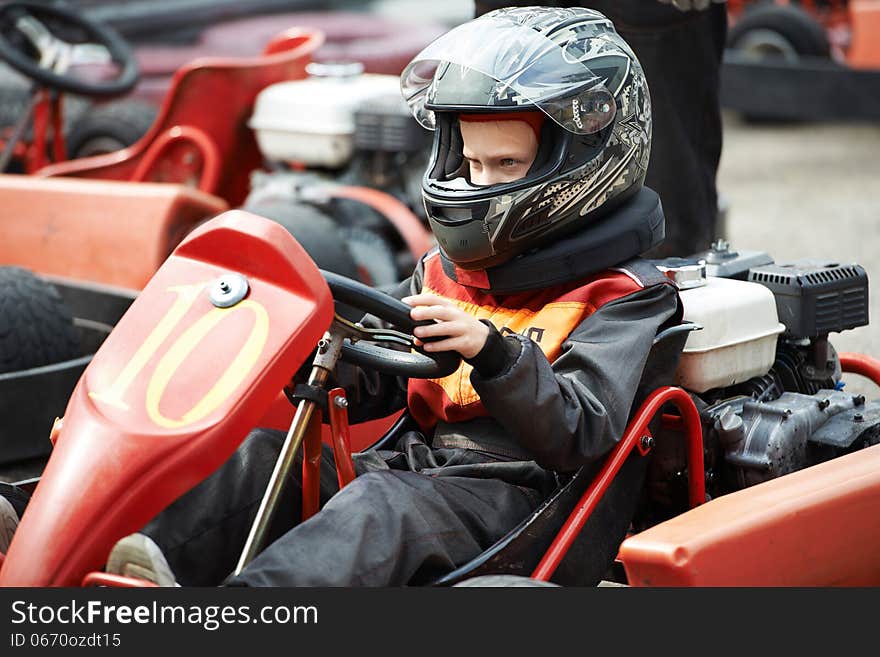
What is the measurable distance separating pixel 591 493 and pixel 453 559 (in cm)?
23

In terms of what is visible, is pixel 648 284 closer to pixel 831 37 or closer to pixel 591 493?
pixel 591 493

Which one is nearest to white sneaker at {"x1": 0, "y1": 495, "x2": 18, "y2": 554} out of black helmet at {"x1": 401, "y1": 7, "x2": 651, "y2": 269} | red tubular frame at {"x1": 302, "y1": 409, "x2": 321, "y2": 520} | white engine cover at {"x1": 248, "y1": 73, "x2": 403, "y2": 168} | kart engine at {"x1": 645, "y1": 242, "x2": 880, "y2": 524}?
red tubular frame at {"x1": 302, "y1": 409, "x2": 321, "y2": 520}

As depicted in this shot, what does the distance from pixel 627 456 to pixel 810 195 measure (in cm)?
437

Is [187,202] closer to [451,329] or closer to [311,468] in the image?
[311,468]

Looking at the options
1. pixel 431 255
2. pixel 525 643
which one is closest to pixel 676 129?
pixel 431 255

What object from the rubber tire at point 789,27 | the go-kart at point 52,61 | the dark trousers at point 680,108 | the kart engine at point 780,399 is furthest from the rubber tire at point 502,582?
the rubber tire at point 789,27

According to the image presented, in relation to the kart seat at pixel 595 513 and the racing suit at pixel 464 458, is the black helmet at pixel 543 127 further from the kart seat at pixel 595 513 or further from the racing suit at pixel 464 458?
the kart seat at pixel 595 513

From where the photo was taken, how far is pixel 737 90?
7293 millimetres

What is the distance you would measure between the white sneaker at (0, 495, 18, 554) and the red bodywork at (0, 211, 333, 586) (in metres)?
0.12

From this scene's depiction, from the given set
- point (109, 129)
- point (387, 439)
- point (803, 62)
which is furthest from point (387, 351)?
point (803, 62)

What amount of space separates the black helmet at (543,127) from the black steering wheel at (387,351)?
0.22 metres

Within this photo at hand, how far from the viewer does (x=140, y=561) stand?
6.00 feet

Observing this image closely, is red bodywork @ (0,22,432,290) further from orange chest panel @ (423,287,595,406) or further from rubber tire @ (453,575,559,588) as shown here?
rubber tire @ (453,575,559,588)

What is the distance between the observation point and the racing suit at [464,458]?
193 cm
